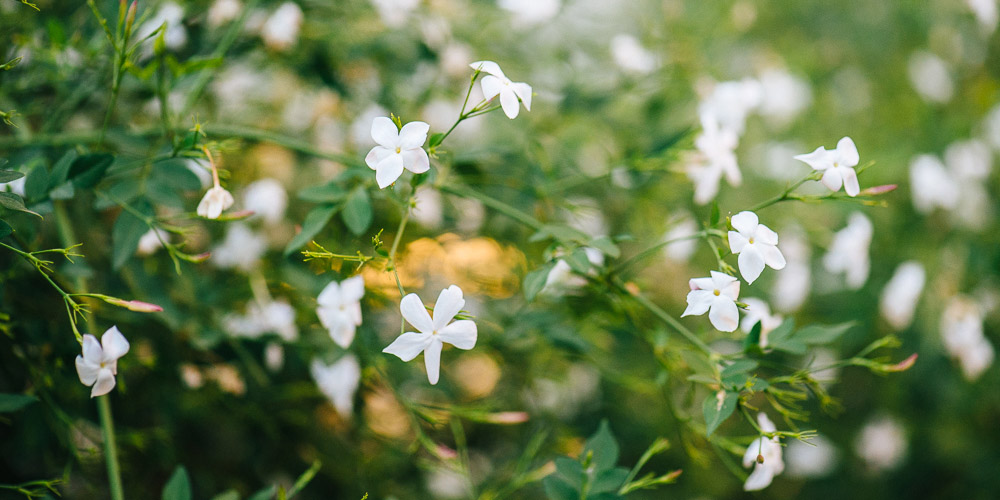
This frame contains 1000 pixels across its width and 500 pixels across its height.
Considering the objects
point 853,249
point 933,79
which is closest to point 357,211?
point 853,249

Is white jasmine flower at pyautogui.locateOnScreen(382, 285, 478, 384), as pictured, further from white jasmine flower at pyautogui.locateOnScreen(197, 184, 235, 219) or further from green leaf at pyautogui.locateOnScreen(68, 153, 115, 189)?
green leaf at pyautogui.locateOnScreen(68, 153, 115, 189)

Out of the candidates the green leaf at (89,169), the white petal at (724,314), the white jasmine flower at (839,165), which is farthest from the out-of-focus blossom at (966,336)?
the green leaf at (89,169)

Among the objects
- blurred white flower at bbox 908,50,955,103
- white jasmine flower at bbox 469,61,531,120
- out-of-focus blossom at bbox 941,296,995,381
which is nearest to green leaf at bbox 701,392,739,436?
white jasmine flower at bbox 469,61,531,120

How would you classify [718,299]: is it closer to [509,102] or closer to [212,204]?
[509,102]

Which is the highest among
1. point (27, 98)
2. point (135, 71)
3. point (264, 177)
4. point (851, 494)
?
point (135, 71)

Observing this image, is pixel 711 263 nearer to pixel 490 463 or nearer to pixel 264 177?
pixel 490 463

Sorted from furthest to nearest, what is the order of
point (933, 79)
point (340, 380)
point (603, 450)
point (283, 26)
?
point (933, 79) → point (283, 26) → point (340, 380) → point (603, 450)

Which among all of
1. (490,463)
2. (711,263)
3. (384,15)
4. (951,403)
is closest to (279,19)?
(384,15)
